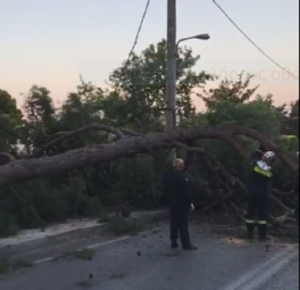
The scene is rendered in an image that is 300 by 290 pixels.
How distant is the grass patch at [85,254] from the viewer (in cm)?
832

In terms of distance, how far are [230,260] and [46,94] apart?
456 centimetres

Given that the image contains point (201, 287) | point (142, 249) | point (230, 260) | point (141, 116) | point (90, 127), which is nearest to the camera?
point (201, 287)

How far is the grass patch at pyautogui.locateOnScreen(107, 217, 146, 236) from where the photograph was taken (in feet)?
35.0

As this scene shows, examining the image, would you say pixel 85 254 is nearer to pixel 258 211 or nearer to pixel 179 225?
pixel 179 225

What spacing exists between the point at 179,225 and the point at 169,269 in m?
1.67

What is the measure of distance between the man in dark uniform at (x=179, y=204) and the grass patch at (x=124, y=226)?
1586mm

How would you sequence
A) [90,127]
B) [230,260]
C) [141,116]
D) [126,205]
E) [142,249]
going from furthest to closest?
[126,205], [141,116], [90,127], [142,249], [230,260]

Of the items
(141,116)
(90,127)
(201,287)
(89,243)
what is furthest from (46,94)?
A: (201,287)

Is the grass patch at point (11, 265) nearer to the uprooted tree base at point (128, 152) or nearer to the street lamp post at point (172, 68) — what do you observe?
the uprooted tree base at point (128, 152)

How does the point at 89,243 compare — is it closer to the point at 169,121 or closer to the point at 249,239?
the point at 249,239

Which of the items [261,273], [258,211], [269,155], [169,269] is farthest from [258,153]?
[258,211]

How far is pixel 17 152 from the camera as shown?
34.0 feet

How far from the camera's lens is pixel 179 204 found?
9234 millimetres

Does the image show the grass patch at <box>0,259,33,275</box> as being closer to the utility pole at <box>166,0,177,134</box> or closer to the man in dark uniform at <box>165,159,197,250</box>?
the man in dark uniform at <box>165,159,197,250</box>
